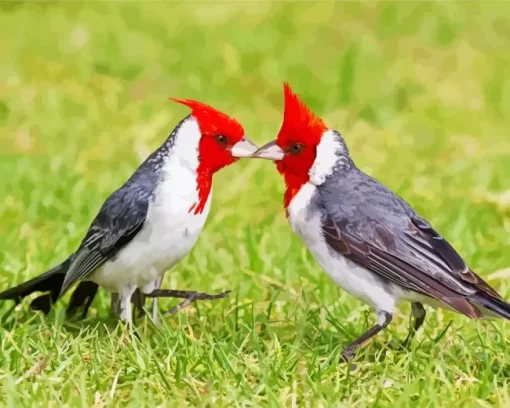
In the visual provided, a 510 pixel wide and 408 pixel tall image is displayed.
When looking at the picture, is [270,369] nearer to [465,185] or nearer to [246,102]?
[465,185]

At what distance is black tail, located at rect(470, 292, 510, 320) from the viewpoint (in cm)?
379

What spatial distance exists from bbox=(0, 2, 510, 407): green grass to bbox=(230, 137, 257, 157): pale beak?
25.1 inches

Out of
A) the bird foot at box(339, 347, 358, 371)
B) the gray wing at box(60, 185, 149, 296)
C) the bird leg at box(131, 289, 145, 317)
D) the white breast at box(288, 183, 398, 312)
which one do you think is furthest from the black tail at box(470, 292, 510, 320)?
the bird leg at box(131, 289, 145, 317)

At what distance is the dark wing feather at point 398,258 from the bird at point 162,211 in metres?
0.48

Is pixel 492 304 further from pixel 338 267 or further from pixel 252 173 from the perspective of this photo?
pixel 252 173

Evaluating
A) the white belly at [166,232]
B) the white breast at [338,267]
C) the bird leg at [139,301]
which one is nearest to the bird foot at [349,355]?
the white breast at [338,267]

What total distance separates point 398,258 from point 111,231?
43.2 inches

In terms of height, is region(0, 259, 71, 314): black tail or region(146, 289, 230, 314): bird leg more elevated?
region(146, 289, 230, 314): bird leg

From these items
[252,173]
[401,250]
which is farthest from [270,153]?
[252,173]

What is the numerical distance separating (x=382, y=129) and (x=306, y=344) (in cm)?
372

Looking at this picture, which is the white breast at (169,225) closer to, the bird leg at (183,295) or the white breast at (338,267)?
the bird leg at (183,295)

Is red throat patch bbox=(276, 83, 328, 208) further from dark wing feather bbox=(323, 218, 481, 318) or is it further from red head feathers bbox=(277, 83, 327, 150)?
dark wing feather bbox=(323, 218, 481, 318)

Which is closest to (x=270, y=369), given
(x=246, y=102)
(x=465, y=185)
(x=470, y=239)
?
(x=470, y=239)

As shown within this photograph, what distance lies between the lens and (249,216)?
592 centimetres
